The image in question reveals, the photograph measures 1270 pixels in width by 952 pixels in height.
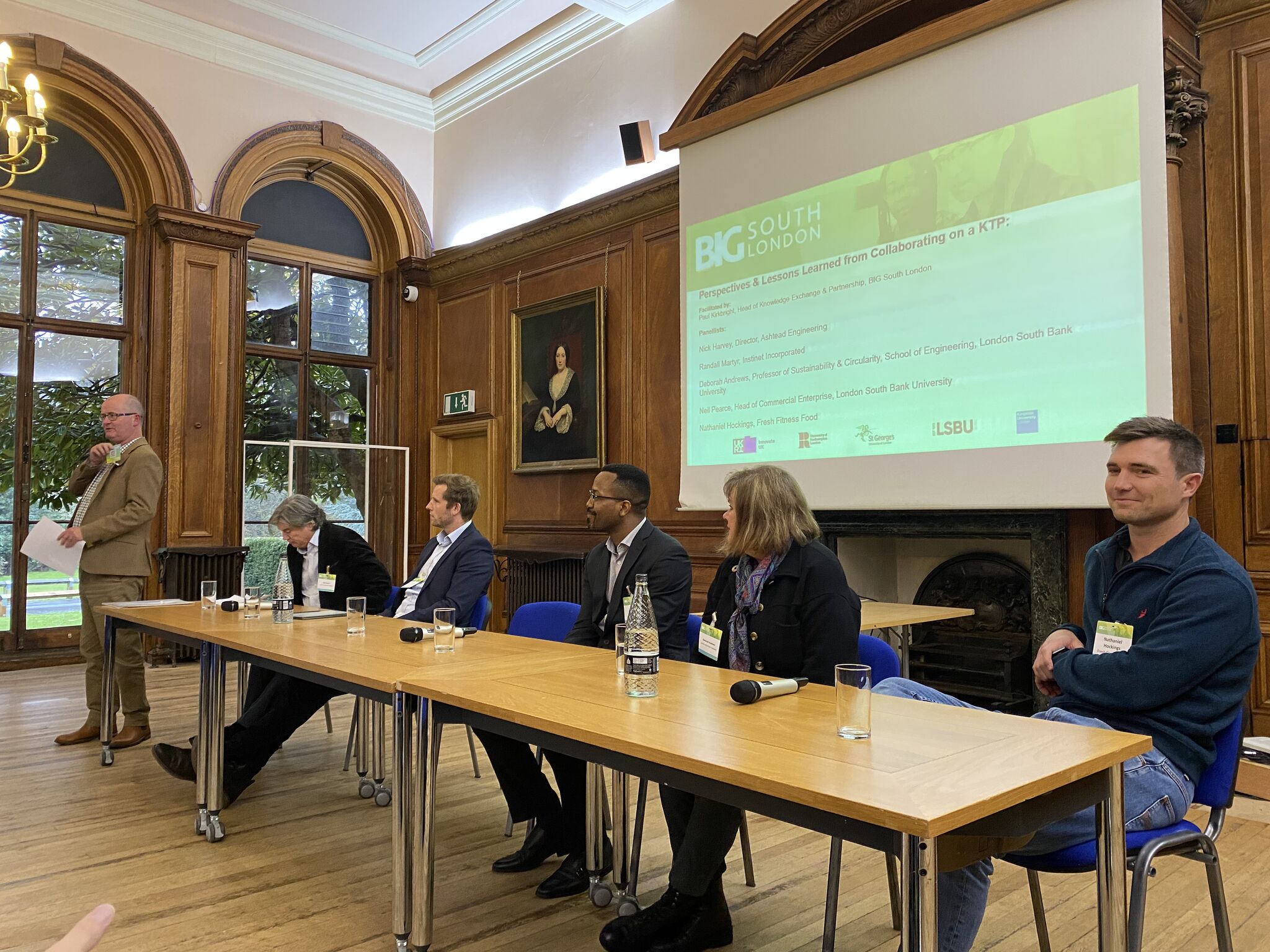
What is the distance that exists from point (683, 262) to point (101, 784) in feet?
14.2

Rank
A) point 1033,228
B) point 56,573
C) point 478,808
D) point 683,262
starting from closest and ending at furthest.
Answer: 1. point 478,808
2. point 1033,228
3. point 683,262
4. point 56,573

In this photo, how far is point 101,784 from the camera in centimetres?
389

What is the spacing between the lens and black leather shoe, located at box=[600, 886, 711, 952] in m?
2.29

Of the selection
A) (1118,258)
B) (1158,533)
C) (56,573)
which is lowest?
(56,573)

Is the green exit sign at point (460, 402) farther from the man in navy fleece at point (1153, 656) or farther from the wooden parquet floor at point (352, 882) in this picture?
the man in navy fleece at point (1153, 656)

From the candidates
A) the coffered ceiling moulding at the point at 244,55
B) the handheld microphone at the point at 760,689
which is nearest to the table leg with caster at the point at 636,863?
the handheld microphone at the point at 760,689

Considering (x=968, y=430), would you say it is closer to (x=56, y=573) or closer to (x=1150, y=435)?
(x=1150, y=435)

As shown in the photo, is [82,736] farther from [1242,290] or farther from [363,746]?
[1242,290]

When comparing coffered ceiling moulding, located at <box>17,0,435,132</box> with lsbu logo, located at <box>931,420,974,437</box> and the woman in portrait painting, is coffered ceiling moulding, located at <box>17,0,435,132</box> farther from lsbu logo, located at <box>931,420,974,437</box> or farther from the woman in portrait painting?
lsbu logo, located at <box>931,420,974,437</box>

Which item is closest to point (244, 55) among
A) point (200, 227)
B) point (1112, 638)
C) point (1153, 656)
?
point (200, 227)

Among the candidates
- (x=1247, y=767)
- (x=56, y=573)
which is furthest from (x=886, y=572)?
(x=56, y=573)

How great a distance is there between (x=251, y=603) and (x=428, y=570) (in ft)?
2.41

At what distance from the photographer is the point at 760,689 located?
199cm

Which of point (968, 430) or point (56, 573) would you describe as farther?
point (56, 573)
